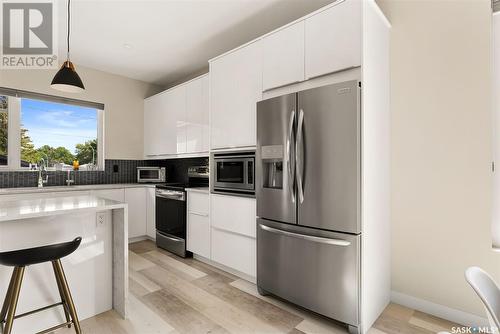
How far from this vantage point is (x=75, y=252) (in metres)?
1.95

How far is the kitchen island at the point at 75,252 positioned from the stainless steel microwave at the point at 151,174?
2.38 metres

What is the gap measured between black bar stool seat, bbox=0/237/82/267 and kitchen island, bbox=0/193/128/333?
200mm

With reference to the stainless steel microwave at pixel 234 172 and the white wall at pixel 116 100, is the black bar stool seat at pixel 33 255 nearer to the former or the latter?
the stainless steel microwave at pixel 234 172

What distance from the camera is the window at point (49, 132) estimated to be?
3.45 metres

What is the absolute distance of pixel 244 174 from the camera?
2.62m

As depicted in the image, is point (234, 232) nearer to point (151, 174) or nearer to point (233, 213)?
point (233, 213)

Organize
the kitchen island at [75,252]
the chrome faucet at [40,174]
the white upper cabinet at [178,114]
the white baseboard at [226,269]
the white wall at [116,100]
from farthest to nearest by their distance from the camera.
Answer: the white upper cabinet at [178,114]
the white wall at [116,100]
the chrome faucet at [40,174]
the white baseboard at [226,269]
the kitchen island at [75,252]

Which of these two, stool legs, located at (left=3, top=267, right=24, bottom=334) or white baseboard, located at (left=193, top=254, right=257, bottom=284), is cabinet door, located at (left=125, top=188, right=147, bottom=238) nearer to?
white baseboard, located at (left=193, top=254, right=257, bottom=284)

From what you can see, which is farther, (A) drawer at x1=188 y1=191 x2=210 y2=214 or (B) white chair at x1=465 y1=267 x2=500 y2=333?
(A) drawer at x1=188 y1=191 x2=210 y2=214

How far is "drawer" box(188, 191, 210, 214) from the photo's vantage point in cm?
311

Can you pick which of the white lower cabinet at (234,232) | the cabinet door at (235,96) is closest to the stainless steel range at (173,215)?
the white lower cabinet at (234,232)

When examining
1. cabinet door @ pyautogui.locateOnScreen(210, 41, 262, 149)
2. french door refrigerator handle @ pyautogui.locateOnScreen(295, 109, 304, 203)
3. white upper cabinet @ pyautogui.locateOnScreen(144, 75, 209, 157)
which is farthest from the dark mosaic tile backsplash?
french door refrigerator handle @ pyautogui.locateOnScreen(295, 109, 304, 203)

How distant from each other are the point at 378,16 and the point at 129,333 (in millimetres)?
3020
